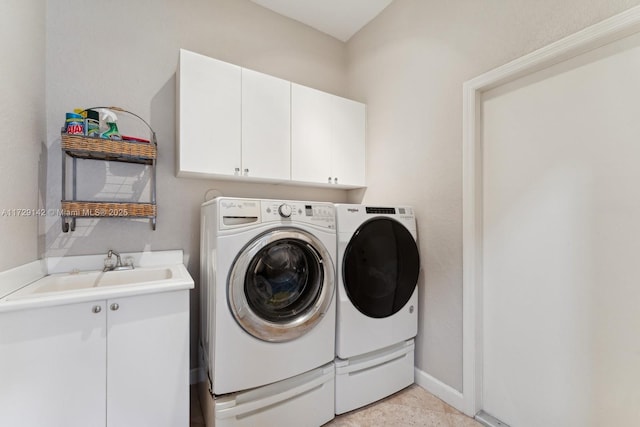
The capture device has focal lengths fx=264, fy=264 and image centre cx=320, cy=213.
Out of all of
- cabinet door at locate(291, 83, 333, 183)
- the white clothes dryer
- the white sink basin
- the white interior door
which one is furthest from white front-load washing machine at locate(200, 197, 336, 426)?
the white interior door

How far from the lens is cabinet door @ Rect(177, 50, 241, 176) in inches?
62.9

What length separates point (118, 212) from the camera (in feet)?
5.06

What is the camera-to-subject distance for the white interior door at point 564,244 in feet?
3.70

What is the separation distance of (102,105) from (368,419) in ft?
8.21

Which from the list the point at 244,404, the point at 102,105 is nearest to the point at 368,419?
the point at 244,404

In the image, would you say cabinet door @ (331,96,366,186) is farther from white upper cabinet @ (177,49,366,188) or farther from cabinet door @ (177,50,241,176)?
cabinet door @ (177,50,241,176)

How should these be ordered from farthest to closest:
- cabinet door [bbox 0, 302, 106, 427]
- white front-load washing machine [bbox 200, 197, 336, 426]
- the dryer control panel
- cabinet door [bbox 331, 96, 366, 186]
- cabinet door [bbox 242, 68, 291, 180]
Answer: cabinet door [bbox 331, 96, 366, 186], cabinet door [bbox 242, 68, 291, 180], the dryer control panel, white front-load washing machine [bbox 200, 197, 336, 426], cabinet door [bbox 0, 302, 106, 427]

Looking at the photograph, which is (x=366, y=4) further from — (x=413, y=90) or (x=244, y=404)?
(x=244, y=404)

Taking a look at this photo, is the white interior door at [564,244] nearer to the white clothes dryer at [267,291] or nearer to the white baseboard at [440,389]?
the white baseboard at [440,389]

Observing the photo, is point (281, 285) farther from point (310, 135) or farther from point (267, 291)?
Result: point (310, 135)

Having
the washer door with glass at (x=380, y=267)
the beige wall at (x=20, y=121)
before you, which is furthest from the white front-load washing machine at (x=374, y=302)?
the beige wall at (x=20, y=121)

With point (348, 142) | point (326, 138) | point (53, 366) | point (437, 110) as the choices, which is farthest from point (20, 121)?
Answer: point (437, 110)

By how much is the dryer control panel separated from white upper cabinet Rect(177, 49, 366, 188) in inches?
21.4

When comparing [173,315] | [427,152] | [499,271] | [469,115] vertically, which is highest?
[469,115]
